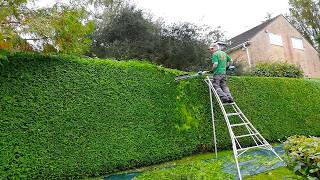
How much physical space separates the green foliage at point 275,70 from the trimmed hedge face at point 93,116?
24.3 feet

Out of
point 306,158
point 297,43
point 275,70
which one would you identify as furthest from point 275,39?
point 306,158

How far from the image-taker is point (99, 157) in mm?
7859

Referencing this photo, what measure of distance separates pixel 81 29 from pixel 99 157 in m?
2.96

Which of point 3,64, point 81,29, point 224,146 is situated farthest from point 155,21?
point 3,64

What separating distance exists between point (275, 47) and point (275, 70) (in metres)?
10.1

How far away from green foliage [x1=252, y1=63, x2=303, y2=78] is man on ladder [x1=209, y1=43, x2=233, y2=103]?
9.90 metres

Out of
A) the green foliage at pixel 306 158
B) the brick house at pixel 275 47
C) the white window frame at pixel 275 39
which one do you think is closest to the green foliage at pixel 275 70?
the brick house at pixel 275 47

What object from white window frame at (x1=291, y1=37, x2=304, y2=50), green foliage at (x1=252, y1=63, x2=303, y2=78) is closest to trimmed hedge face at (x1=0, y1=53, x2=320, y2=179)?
green foliage at (x1=252, y1=63, x2=303, y2=78)

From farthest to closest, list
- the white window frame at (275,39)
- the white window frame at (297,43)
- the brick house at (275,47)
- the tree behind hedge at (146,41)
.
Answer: the white window frame at (297,43) → the white window frame at (275,39) → the brick house at (275,47) → the tree behind hedge at (146,41)

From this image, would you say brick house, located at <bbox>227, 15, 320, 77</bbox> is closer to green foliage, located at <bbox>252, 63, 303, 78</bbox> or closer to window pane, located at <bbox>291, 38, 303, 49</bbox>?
window pane, located at <bbox>291, 38, 303, 49</bbox>

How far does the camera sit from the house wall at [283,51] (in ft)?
86.7

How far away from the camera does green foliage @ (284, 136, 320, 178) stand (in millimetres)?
3948

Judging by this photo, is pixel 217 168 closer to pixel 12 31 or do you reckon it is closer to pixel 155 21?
pixel 12 31

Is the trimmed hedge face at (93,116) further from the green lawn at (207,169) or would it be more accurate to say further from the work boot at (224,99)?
the work boot at (224,99)
